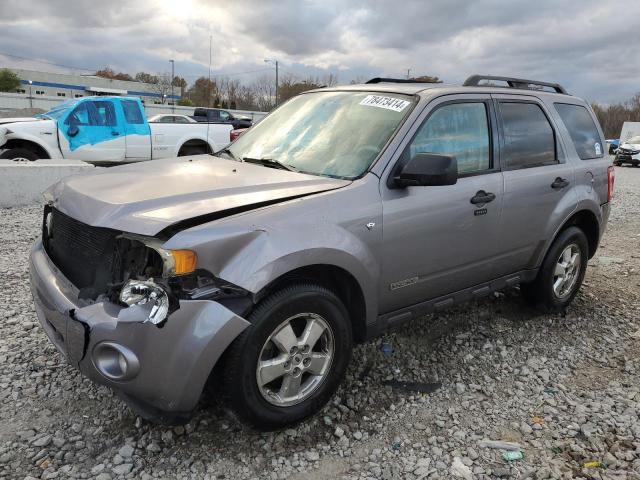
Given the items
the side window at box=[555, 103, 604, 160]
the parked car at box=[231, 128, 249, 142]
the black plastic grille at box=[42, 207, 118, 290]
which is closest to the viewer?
the black plastic grille at box=[42, 207, 118, 290]

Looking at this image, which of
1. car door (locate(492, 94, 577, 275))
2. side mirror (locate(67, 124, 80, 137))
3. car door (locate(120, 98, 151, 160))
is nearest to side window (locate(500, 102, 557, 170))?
car door (locate(492, 94, 577, 275))

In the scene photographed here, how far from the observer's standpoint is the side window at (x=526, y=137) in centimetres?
379

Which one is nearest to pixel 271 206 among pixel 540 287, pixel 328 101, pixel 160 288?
pixel 160 288

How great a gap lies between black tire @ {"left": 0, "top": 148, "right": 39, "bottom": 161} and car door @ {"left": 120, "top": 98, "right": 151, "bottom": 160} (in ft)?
6.97

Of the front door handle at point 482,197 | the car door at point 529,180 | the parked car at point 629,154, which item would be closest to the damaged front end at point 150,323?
the front door handle at point 482,197

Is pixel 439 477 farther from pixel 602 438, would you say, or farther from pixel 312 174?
pixel 312 174

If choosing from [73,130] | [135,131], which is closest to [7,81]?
[135,131]

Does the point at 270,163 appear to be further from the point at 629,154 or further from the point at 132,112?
the point at 629,154

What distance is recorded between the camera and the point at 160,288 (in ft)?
7.34

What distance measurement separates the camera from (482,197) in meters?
3.45

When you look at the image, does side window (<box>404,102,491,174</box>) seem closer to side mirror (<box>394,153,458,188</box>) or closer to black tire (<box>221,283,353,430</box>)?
side mirror (<box>394,153,458,188</box>)

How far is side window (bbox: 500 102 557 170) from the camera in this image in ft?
12.4

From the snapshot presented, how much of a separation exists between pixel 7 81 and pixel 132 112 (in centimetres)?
5742

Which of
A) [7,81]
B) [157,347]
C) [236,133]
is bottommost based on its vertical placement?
[157,347]
